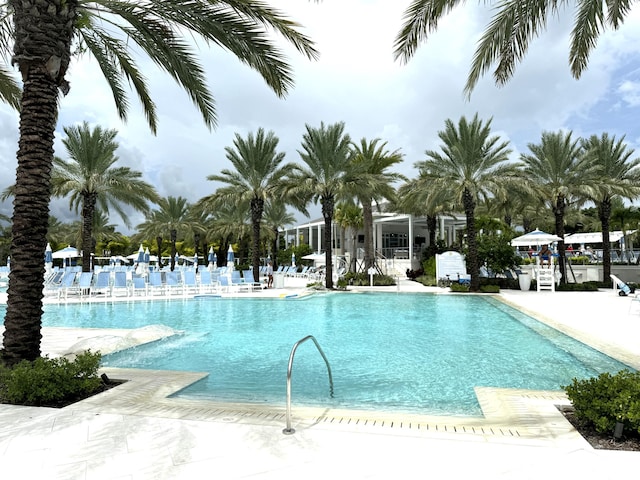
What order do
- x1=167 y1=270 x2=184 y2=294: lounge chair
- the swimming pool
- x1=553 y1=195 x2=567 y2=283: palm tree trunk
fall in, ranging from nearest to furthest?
1. the swimming pool
2. x1=167 y1=270 x2=184 y2=294: lounge chair
3. x1=553 y1=195 x2=567 y2=283: palm tree trunk

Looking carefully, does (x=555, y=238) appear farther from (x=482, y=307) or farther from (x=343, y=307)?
(x=343, y=307)

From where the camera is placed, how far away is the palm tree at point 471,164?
19.4 m

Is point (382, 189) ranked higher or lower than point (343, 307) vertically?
higher

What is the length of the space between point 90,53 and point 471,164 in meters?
16.6

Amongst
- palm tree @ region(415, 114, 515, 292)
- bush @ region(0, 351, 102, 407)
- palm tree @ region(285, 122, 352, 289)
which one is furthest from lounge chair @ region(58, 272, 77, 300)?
palm tree @ region(415, 114, 515, 292)

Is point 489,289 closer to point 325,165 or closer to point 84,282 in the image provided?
point 325,165

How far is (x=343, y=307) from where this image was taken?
1527 cm

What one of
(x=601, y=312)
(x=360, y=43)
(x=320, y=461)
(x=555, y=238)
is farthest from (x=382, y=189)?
(x=320, y=461)

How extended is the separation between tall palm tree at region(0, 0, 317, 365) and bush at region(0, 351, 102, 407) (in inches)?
23.8

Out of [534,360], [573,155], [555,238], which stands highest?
[573,155]

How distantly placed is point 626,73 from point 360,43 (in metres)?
6.73

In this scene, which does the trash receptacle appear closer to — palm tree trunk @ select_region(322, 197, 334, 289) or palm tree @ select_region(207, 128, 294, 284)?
palm tree trunk @ select_region(322, 197, 334, 289)

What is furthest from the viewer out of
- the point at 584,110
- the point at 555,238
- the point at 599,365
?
the point at 555,238

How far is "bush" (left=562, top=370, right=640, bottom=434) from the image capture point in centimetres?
335
